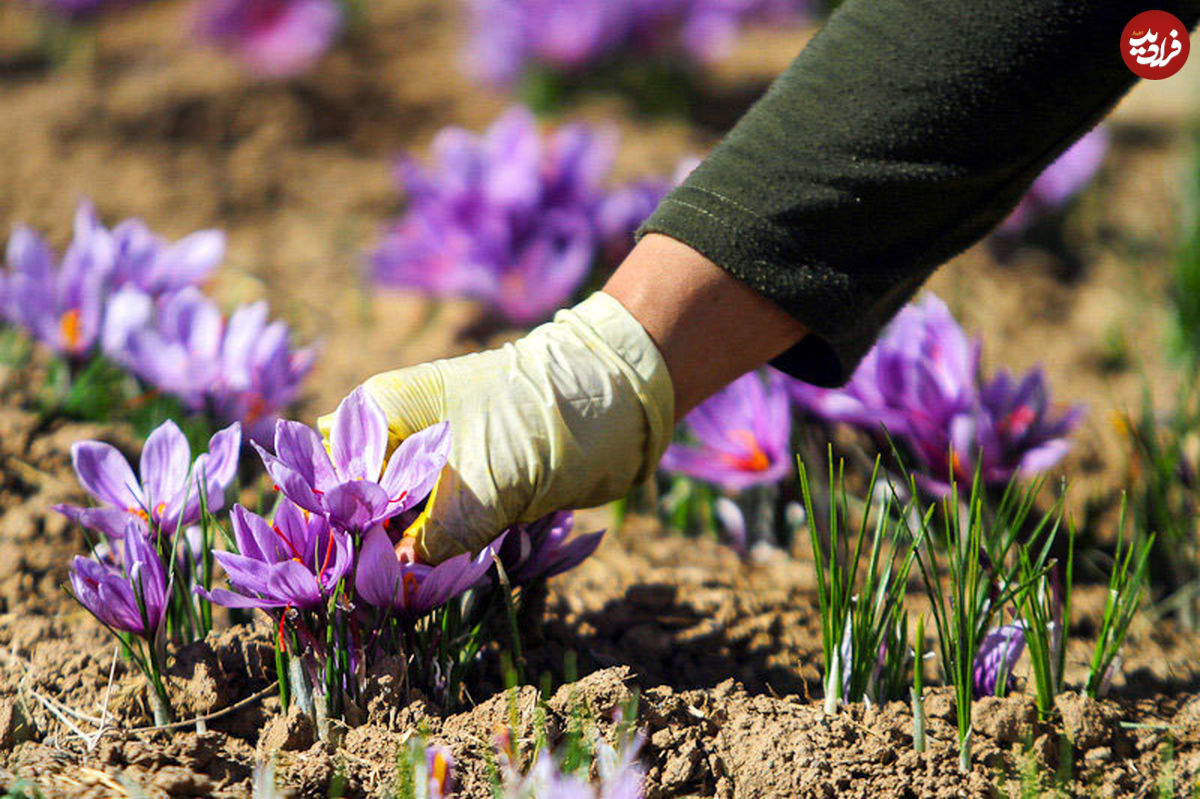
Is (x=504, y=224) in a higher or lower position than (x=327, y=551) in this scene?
higher

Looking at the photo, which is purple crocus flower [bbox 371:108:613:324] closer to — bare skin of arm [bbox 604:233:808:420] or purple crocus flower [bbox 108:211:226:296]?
purple crocus flower [bbox 108:211:226:296]

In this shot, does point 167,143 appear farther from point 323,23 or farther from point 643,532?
point 643,532

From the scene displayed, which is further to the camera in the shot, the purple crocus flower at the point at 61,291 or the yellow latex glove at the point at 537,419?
the purple crocus flower at the point at 61,291

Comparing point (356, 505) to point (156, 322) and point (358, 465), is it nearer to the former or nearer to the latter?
point (358, 465)

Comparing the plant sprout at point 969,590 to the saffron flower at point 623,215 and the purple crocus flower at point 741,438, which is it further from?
the saffron flower at point 623,215

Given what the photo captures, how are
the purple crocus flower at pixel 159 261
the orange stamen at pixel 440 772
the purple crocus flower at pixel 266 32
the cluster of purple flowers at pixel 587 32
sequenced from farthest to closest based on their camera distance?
the purple crocus flower at pixel 266 32
the cluster of purple flowers at pixel 587 32
the purple crocus flower at pixel 159 261
the orange stamen at pixel 440 772

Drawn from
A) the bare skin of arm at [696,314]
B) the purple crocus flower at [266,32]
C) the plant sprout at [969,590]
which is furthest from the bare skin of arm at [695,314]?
the purple crocus flower at [266,32]

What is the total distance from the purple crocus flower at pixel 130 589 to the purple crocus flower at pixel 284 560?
6cm

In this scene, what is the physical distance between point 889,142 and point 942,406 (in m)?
0.51

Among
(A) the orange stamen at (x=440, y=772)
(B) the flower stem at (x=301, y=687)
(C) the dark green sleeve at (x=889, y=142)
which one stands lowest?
(A) the orange stamen at (x=440, y=772)

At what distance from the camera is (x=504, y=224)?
8.01 ft

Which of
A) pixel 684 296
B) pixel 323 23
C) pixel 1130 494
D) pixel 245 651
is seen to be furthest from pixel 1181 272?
pixel 323 23

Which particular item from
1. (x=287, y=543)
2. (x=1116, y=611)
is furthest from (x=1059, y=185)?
(x=287, y=543)

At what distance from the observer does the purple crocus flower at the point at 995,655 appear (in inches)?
51.1
